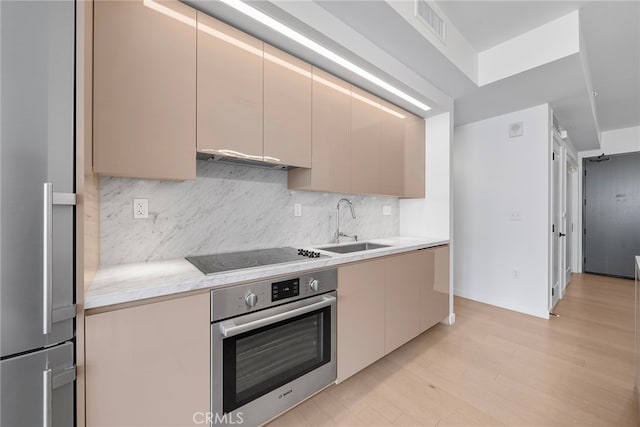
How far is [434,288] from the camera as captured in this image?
2.56 m

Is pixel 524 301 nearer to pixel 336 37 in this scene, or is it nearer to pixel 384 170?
pixel 384 170

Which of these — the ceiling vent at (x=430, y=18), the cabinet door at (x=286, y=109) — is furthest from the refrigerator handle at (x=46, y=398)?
the ceiling vent at (x=430, y=18)

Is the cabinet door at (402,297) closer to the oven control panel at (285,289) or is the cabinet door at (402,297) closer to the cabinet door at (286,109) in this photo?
the oven control panel at (285,289)

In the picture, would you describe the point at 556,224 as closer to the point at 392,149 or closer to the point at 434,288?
the point at 434,288

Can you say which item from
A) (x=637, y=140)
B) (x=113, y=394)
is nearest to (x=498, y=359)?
(x=113, y=394)

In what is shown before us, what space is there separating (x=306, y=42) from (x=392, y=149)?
127 centimetres

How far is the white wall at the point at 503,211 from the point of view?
3.04 meters

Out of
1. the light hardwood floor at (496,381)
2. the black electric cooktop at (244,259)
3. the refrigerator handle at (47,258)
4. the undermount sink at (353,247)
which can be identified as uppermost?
the refrigerator handle at (47,258)

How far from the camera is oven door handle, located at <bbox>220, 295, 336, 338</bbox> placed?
117 cm

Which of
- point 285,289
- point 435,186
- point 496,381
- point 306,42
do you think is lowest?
point 496,381

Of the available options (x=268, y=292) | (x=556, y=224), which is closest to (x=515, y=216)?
(x=556, y=224)

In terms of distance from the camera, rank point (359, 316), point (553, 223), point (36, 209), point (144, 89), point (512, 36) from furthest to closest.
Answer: point (553, 223)
point (512, 36)
point (359, 316)
point (144, 89)
point (36, 209)

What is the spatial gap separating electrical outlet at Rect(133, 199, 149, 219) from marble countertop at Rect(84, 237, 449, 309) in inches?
10.4

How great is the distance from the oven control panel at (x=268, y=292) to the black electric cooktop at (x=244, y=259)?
102 millimetres
